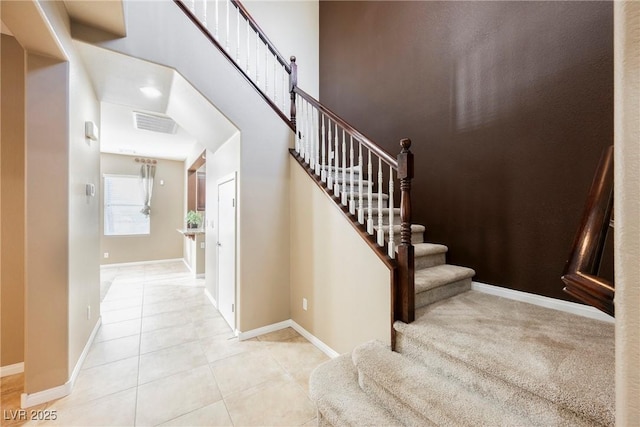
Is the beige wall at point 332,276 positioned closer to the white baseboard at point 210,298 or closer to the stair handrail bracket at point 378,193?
the stair handrail bracket at point 378,193

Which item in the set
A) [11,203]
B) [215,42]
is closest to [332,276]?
[215,42]

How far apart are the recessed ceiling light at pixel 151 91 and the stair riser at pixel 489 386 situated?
10.9 ft

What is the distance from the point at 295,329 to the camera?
2971 mm

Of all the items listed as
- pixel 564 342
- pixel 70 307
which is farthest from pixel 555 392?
pixel 70 307

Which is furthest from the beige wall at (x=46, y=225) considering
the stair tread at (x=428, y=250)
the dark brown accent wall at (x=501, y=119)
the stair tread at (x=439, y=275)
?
the dark brown accent wall at (x=501, y=119)

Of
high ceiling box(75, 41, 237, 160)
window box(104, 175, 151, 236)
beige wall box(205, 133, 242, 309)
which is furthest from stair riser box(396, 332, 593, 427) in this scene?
window box(104, 175, 151, 236)

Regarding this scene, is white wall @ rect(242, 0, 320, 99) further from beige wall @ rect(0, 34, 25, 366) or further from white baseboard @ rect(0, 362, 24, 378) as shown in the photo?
white baseboard @ rect(0, 362, 24, 378)

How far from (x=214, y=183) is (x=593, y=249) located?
387 cm

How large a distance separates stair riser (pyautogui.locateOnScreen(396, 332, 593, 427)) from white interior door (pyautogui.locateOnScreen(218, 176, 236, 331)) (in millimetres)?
2016

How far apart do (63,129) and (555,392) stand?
328cm

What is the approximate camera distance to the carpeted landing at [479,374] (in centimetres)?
112

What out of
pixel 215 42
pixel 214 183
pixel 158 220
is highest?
pixel 215 42

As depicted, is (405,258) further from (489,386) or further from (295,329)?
(295,329)

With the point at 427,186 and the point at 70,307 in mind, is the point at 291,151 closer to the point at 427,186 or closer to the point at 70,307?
the point at 427,186
